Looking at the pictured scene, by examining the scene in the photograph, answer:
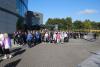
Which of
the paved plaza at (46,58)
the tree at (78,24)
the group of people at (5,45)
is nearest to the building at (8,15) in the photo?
the paved plaza at (46,58)

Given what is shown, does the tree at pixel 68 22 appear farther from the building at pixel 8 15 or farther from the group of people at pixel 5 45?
the group of people at pixel 5 45

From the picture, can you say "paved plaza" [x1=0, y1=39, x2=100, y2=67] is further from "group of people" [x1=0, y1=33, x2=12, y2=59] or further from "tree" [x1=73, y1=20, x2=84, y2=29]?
"tree" [x1=73, y1=20, x2=84, y2=29]

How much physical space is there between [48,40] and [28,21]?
2855 inches

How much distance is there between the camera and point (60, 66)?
1345cm

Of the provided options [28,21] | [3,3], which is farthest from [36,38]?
[28,21]

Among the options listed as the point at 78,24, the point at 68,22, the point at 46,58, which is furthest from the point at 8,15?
the point at 78,24

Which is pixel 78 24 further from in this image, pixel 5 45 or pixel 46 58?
pixel 5 45

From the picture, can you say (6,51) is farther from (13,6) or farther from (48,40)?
(13,6)

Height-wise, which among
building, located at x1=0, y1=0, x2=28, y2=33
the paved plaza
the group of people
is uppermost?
building, located at x1=0, y1=0, x2=28, y2=33

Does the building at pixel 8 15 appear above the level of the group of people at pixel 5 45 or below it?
above

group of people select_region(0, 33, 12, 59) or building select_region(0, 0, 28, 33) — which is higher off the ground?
building select_region(0, 0, 28, 33)

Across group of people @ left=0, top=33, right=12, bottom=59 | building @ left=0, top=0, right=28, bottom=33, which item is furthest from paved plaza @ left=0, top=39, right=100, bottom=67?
building @ left=0, top=0, right=28, bottom=33

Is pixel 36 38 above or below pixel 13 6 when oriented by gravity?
below

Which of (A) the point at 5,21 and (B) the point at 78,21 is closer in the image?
(A) the point at 5,21
